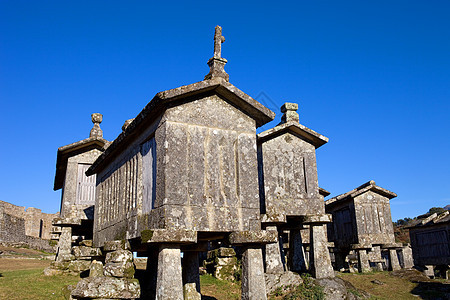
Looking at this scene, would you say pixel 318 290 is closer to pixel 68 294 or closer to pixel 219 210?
pixel 219 210

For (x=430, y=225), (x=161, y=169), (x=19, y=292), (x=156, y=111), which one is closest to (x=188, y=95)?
(x=156, y=111)

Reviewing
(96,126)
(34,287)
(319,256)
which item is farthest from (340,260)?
(34,287)

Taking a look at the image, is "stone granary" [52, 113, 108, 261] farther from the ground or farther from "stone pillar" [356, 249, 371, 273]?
"stone pillar" [356, 249, 371, 273]

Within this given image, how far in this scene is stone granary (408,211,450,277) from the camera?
60.5ft

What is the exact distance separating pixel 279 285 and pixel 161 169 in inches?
247

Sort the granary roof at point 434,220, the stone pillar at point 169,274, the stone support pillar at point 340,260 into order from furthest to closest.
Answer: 1. the stone support pillar at point 340,260
2. the granary roof at point 434,220
3. the stone pillar at point 169,274

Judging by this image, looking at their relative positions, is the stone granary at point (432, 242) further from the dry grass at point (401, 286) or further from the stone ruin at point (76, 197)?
the stone ruin at point (76, 197)

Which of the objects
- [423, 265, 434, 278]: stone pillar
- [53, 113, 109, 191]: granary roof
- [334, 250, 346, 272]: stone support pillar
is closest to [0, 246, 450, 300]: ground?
[334, 250, 346, 272]: stone support pillar

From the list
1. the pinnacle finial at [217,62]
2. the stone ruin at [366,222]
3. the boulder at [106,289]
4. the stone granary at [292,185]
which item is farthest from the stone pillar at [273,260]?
the stone ruin at [366,222]

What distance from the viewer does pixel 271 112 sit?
7.36 metres

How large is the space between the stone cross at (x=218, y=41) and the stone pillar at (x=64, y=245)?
9.17m

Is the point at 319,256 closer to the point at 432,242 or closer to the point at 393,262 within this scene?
the point at 393,262

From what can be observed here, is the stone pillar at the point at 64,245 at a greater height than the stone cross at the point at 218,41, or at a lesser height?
lesser

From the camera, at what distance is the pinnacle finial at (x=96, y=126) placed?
1484 cm
